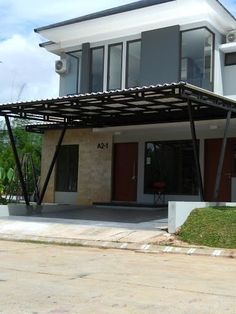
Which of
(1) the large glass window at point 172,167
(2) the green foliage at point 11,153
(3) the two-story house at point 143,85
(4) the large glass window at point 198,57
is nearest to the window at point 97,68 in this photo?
(3) the two-story house at point 143,85

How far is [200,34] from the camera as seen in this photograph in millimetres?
19469

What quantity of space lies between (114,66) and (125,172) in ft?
14.4

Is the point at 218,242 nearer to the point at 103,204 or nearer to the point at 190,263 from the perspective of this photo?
the point at 190,263

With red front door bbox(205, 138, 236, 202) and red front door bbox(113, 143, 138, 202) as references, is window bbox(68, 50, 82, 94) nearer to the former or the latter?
red front door bbox(113, 143, 138, 202)

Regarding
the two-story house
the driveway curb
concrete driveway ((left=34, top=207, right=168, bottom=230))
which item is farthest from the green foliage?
the driveway curb

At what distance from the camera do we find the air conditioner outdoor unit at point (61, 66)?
2238 cm

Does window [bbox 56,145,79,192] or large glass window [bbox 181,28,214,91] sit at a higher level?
large glass window [bbox 181,28,214,91]

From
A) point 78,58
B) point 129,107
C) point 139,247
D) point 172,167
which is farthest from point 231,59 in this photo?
point 139,247

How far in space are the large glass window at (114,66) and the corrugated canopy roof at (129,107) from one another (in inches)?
56.8

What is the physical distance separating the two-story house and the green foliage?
6.36 ft

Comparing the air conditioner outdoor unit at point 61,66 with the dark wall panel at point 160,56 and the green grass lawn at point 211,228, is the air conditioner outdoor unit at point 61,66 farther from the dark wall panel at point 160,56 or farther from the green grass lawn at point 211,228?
the green grass lawn at point 211,228

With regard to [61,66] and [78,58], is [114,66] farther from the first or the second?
[61,66]

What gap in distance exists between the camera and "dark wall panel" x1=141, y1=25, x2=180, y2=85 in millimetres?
19500

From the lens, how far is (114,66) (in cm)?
2131
